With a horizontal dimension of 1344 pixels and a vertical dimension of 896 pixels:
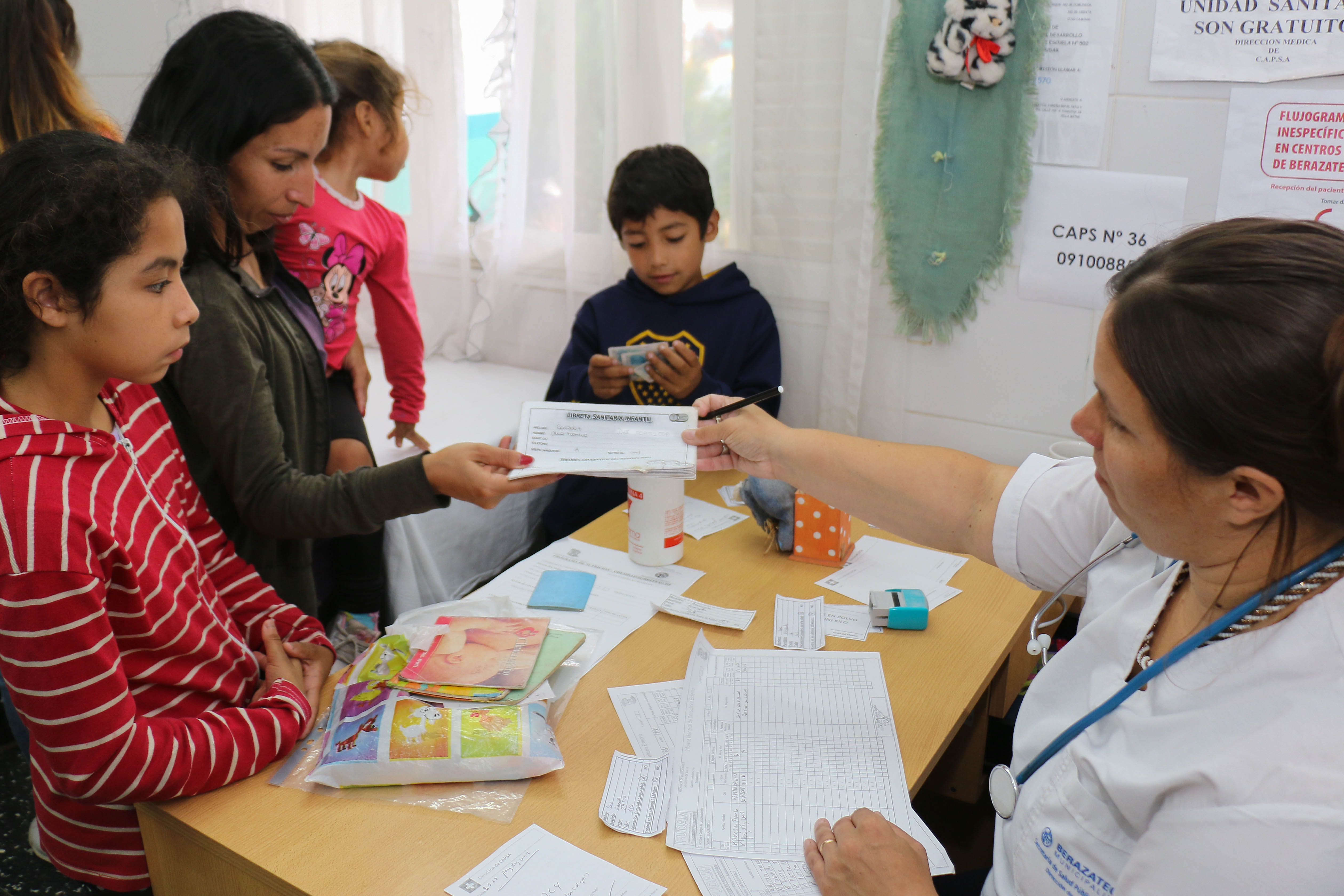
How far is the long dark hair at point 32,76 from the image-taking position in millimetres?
1905

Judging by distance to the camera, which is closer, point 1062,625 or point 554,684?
point 554,684

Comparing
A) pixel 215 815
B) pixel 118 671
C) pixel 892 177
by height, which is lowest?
pixel 215 815

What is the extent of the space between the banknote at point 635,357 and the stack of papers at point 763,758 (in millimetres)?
871

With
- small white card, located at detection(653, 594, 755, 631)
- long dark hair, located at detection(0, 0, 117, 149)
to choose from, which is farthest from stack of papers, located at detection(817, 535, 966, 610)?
long dark hair, located at detection(0, 0, 117, 149)

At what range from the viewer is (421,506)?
4.60 feet

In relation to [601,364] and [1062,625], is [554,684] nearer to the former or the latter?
[601,364]

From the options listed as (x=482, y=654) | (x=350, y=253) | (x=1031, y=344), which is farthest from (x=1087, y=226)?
(x=350, y=253)

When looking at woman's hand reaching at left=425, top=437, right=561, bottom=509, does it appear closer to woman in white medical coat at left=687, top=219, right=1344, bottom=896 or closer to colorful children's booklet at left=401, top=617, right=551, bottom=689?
colorful children's booklet at left=401, top=617, right=551, bottom=689

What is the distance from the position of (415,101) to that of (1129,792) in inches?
96.3

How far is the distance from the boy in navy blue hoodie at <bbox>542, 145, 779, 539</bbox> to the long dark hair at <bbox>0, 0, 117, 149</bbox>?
108 centimetres

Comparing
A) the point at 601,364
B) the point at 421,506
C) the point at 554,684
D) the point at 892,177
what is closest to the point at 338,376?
the point at 601,364

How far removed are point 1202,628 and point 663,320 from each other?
1531 millimetres

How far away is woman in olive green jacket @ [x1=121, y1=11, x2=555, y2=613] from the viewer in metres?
→ 1.35

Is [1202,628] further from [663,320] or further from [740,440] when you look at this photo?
[663,320]
